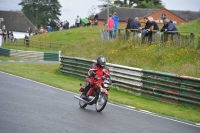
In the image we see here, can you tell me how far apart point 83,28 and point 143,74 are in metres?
51.6

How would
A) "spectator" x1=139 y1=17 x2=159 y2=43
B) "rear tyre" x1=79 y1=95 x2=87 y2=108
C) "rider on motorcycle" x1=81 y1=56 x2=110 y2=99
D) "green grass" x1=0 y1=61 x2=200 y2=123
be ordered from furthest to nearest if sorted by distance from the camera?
"spectator" x1=139 y1=17 x2=159 y2=43 → "green grass" x1=0 y1=61 x2=200 y2=123 → "rear tyre" x1=79 y1=95 x2=87 y2=108 → "rider on motorcycle" x1=81 y1=56 x2=110 y2=99

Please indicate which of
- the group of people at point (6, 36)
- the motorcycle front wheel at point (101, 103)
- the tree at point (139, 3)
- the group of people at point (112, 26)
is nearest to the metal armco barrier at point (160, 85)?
the motorcycle front wheel at point (101, 103)

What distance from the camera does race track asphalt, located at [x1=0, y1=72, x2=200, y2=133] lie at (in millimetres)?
11609

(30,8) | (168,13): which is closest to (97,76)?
(168,13)

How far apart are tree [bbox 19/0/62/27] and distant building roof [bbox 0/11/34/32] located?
48.1 ft

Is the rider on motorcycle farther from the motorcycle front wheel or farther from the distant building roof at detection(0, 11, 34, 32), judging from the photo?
the distant building roof at detection(0, 11, 34, 32)

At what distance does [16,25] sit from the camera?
121 m

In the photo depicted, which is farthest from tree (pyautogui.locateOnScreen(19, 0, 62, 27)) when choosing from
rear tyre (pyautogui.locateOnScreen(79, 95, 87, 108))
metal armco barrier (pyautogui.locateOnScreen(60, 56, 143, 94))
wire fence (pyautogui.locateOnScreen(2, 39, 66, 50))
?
rear tyre (pyautogui.locateOnScreen(79, 95, 87, 108))

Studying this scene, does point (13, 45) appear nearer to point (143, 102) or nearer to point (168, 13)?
point (143, 102)

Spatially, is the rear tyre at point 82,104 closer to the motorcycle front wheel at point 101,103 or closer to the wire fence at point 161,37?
the motorcycle front wheel at point 101,103

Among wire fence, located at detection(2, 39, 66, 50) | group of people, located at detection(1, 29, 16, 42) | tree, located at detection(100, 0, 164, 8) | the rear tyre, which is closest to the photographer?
the rear tyre

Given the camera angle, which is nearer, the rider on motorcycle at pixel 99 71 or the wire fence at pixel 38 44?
the rider on motorcycle at pixel 99 71

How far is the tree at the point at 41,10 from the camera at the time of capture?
139 metres

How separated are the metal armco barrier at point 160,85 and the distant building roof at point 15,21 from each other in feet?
325
